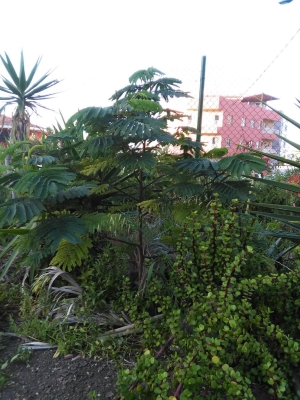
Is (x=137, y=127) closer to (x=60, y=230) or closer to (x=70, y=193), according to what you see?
(x=70, y=193)

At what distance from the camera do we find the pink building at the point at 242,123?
4.39 meters

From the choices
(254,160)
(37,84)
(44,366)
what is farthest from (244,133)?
(44,366)

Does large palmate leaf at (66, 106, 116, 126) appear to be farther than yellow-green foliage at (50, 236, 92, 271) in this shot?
No

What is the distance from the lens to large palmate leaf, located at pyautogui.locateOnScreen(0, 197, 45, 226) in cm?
183

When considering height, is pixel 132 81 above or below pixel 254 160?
above

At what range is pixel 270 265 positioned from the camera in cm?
209

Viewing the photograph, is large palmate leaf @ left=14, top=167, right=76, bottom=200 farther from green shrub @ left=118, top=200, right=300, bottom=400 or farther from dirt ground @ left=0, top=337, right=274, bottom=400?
dirt ground @ left=0, top=337, right=274, bottom=400

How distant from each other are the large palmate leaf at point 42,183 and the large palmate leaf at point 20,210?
6 cm

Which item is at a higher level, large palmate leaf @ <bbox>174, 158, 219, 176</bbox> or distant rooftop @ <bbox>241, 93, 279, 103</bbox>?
distant rooftop @ <bbox>241, 93, 279, 103</bbox>

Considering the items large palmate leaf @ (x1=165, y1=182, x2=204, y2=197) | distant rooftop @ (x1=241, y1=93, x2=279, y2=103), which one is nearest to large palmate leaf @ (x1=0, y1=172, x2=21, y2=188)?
large palmate leaf @ (x1=165, y1=182, x2=204, y2=197)

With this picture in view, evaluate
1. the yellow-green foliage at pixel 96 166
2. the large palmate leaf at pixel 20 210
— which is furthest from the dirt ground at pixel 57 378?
the yellow-green foliage at pixel 96 166

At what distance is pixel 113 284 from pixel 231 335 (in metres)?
1.21

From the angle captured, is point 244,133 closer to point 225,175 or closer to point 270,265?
point 225,175

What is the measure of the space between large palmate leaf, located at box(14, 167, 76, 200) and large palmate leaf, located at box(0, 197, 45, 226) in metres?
0.06
